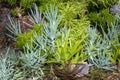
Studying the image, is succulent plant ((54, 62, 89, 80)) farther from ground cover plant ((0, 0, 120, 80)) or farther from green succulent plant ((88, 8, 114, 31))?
green succulent plant ((88, 8, 114, 31))

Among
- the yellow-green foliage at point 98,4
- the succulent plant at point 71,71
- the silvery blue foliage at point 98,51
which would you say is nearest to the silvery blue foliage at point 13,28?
the succulent plant at point 71,71

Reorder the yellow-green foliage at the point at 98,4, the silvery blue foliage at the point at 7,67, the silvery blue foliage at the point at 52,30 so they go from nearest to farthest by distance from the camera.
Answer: the silvery blue foliage at the point at 7,67 < the silvery blue foliage at the point at 52,30 < the yellow-green foliage at the point at 98,4

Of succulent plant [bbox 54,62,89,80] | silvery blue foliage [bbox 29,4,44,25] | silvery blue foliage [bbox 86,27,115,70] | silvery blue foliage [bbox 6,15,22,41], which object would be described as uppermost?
silvery blue foliage [bbox 29,4,44,25]

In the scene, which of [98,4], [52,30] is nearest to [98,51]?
[52,30]

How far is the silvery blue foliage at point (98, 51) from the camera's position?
116 inches

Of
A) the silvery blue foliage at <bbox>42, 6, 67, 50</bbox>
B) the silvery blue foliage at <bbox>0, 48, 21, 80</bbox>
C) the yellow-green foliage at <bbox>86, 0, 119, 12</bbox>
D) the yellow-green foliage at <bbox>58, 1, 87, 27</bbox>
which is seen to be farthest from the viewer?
the yellow-green foliage at <bbox>86, 0, 119, 12</bbox>

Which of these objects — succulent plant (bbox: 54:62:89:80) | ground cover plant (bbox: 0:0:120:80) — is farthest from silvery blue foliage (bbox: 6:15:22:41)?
succulent plant (bbox: 54:62:89:80)

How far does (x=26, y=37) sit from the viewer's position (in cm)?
299

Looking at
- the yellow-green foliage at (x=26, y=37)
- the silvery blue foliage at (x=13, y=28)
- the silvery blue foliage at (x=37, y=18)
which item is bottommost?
the yellow-green foliage at (x=26, y=37)

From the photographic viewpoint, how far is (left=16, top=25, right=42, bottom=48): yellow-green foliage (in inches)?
117

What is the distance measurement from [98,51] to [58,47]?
1.29 feet

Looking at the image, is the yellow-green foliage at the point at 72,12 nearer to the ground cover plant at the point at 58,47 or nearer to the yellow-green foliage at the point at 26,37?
the ground cover plant at the point at 58,47

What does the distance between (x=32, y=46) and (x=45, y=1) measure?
703 millimetres

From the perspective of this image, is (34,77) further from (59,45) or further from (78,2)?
(78,2)
